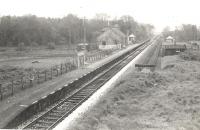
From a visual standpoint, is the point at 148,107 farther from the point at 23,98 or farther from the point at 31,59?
the point at 31,59

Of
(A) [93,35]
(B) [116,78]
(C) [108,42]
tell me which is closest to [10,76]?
(B) [116,78]

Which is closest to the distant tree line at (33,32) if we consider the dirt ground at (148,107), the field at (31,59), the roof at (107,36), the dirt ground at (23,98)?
the roof at (107,36)

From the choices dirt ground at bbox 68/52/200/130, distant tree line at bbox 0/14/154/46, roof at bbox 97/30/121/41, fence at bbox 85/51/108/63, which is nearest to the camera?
dirt ground at bbox 68/52/200/130

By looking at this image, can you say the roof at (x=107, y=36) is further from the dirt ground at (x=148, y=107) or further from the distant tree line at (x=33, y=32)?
the dirt ground at (x=148, y=107)

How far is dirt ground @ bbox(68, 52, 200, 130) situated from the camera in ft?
48.2

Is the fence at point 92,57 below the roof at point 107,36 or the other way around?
below

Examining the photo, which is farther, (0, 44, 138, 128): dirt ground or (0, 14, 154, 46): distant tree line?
(0, 14, 154, 46): distant tree line

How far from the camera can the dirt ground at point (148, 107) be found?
14.7 metres

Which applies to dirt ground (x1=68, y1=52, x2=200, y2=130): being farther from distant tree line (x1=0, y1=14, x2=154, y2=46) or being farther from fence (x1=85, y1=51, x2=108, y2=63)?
distant tree line (x1=0, y1=14, x2=154, y2=46)

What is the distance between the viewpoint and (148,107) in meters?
18.8

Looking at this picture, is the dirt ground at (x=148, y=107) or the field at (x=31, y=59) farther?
the field at (x=31, y=59)

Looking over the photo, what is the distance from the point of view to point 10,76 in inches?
1357

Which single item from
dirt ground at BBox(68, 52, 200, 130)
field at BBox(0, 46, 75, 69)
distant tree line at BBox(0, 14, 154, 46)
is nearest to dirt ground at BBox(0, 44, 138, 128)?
dirt ground at BBox(68, 52, 200, 130)

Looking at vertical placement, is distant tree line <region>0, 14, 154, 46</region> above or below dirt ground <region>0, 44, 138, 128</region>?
above
